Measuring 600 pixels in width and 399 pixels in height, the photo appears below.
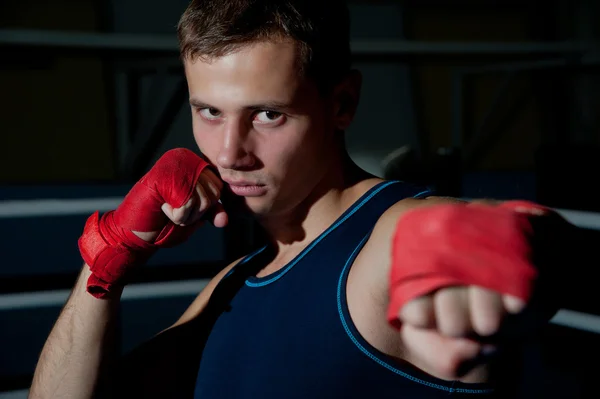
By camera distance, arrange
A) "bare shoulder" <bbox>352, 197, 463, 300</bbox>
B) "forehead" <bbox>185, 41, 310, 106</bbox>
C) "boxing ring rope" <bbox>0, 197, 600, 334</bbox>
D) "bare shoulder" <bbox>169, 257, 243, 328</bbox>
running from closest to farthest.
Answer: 1. "bare shoulder" <bbox>352, 197, 463, 300</bbox>
2. "forehead" <bbox>185, 41, 310, 106</bbox>
3. "bare shoulder" <bbox>169, 257, 243, 328</bbox>
4. "boxing ring rope" <bbox>0, 197, 600, 334</bbox>

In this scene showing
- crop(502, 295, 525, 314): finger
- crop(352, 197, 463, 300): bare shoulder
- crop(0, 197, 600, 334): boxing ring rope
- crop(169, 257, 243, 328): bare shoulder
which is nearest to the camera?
crop(502, 295, 525, 314): finger

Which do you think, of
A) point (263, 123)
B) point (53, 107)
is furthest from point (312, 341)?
point (53, 107)

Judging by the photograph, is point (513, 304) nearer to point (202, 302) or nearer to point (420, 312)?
point (420, 312)

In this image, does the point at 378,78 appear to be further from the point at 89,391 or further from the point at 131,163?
the point at 89,391

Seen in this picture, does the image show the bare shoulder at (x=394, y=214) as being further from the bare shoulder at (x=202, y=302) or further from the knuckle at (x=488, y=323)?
the bare shoulder at (x=202, y=302)

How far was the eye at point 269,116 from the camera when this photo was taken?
89 cm

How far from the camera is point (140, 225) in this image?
982 mm

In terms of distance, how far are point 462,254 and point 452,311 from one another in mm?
46

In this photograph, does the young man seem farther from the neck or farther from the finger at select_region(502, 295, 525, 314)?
the finger at select_region(502, 295, 525, 314)

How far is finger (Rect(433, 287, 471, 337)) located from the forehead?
0.46m

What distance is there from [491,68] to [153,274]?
312cm

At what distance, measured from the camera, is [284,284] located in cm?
96

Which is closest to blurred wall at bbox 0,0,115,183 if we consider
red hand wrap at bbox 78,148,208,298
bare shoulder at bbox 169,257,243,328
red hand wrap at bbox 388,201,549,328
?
bare shoulder at bbox 169,257,243,328

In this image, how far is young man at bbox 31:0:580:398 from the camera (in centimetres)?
79
